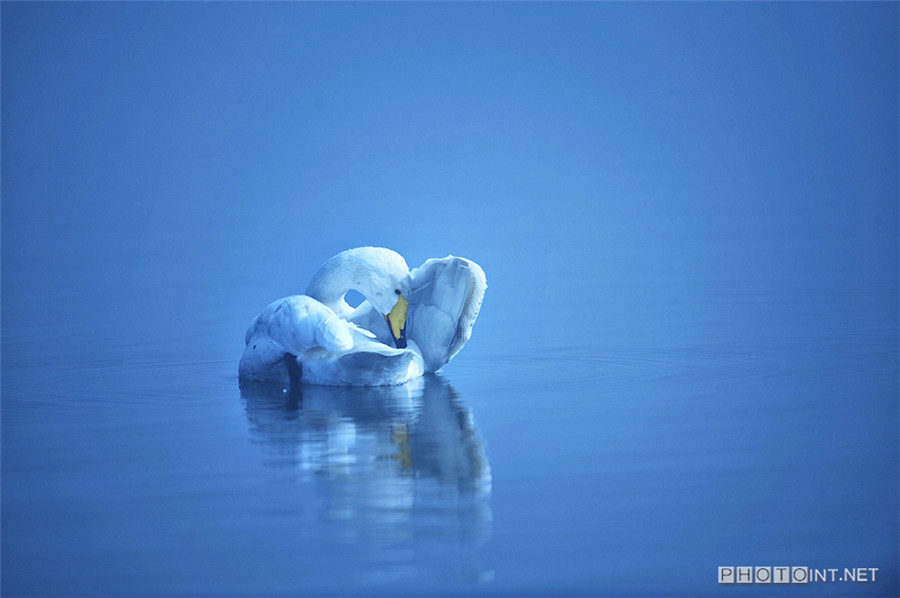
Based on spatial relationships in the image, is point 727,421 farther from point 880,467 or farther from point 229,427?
point 229,427

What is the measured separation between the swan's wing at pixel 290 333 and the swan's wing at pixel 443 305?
47cm

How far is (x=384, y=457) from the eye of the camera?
169 inches

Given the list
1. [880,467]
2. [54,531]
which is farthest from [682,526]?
[54,531]

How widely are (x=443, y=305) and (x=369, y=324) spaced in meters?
0.48

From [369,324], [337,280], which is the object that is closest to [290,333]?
[337,280]

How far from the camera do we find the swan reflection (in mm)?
3523

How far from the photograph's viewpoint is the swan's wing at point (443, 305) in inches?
232

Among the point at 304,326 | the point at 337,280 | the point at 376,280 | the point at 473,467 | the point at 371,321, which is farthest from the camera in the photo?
the point at 371,321

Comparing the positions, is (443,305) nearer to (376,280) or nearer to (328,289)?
(376,280)

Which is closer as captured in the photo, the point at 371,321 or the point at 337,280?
the point at 337,280

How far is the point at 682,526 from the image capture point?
3.50m

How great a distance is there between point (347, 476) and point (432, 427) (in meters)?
0.82

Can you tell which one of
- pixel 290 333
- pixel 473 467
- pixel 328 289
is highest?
pixel 328 289

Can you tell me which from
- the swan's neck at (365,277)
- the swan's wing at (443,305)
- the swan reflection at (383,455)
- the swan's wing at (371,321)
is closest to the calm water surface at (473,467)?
the swan reflection at (383,455)
